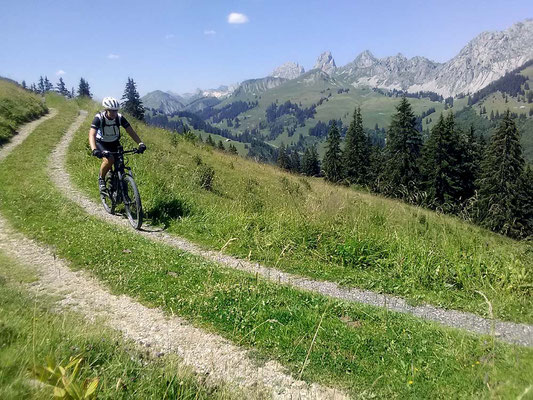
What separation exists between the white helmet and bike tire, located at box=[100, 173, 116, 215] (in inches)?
88.2

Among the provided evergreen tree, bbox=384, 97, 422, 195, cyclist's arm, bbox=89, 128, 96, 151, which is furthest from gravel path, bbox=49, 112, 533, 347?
evergreen tree, bbox=384, 97, 422, 195

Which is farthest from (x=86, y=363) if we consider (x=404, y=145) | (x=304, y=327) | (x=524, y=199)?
(x=524, y=199)

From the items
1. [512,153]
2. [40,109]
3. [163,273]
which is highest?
[40,109]

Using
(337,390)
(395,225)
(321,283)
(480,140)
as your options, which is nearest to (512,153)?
(480,140)

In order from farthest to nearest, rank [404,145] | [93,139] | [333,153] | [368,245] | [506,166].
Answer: [333,153], [404,145], [506,166], [93,139], [368,245]

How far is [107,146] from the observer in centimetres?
1120

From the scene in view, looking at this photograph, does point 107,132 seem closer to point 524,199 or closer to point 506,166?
point 506,166

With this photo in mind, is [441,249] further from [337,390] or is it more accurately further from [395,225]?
[337,390]

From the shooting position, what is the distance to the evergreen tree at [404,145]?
5862 centimetres

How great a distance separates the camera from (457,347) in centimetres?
533

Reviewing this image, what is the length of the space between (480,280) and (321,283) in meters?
3.57

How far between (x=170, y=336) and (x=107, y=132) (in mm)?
7583

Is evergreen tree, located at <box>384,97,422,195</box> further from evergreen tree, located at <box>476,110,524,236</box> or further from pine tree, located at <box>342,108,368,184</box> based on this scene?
evergreen tree, located at <box>476,110,524,236</box>

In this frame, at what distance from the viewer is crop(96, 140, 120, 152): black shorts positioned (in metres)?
A: 10.9
